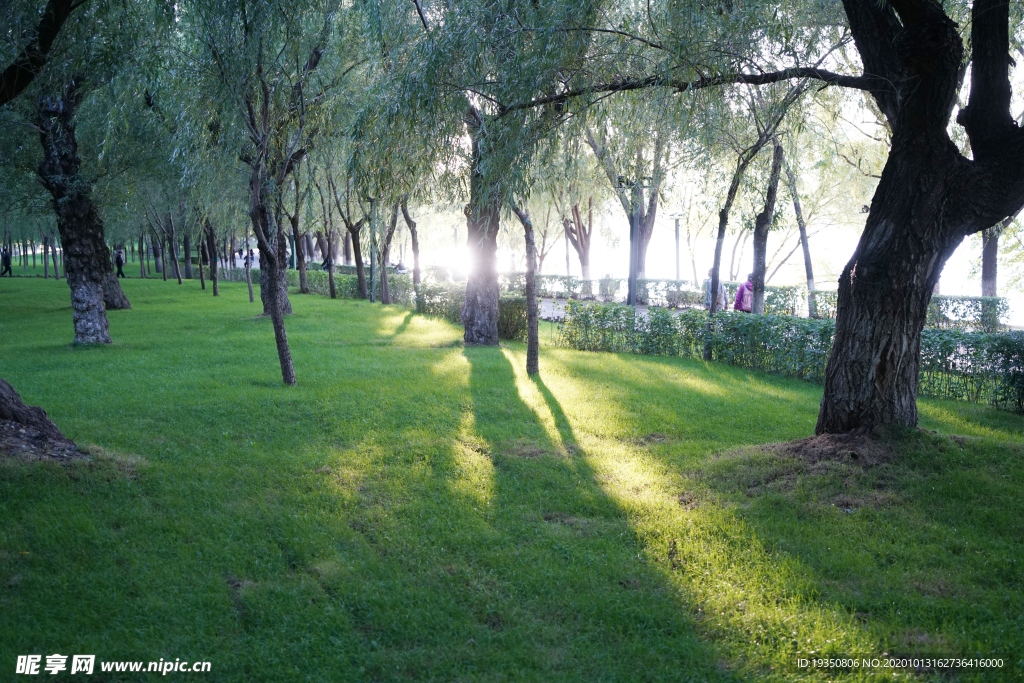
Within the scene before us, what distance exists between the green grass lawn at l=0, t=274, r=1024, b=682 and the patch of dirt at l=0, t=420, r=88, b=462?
0.20m

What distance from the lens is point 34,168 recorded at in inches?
658

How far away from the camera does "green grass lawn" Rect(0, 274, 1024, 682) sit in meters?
3.50

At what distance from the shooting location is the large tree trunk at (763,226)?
43.7 feet

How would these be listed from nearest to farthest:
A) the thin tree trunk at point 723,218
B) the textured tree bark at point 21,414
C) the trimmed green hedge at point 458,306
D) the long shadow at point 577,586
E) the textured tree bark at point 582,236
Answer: the long shadow at point 577,586, the textured tree bark at point 21,414, the thin tree trunk at point 723,218, the trimmed green hedge at point 458,306, the textured tree bark at point 582,236

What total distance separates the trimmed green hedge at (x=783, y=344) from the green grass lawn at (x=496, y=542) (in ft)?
4.47

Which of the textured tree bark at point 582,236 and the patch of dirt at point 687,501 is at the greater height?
the textured tree bark at point 582,236

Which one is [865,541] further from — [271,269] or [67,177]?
[67,177]

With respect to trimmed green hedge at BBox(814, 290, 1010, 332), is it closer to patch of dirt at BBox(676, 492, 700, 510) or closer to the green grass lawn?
the green grass lawn

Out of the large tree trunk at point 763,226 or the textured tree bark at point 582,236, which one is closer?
the large tree trunk at point 763,226

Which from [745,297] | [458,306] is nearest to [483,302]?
[458,306]

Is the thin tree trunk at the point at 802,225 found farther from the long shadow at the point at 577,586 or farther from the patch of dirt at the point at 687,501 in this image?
the long shadow at the point at 577,586

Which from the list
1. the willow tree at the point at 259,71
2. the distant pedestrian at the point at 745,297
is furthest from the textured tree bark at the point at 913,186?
the distant pedestrian at the point at 745,297

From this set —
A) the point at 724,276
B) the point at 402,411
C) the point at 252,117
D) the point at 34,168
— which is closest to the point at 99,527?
the point at 402,411

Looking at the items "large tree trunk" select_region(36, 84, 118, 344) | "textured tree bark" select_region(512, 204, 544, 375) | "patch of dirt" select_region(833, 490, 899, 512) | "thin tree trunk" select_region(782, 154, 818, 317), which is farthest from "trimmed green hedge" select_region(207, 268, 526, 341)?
"patch of dirt" select_region(833, 490, 899, 512)
